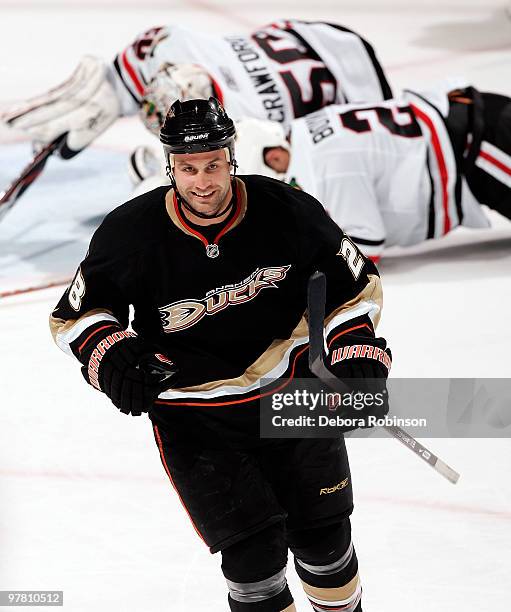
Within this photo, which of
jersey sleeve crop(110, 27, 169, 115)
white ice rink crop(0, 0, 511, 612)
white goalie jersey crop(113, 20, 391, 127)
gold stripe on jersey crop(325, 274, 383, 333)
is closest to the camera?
gold stripe on jersey crop(325, 274, 383, 333)

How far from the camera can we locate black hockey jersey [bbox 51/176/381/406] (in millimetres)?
2111

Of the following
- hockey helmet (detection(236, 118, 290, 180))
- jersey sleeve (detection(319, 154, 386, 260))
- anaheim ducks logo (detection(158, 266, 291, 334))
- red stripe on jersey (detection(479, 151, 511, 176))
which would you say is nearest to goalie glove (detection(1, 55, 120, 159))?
hockey helmet (detection(236, 118, 290, 180))

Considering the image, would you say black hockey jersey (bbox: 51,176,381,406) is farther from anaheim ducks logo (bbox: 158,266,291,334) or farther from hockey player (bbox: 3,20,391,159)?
hockey player (bbox: 3,20,391,159)

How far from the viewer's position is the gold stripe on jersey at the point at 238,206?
2.11m

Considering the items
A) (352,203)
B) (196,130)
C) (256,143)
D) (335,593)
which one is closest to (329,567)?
(335,593)

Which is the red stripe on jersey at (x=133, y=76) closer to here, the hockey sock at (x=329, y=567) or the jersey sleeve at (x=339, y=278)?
the jersey sleeve at (x=339, y=278)

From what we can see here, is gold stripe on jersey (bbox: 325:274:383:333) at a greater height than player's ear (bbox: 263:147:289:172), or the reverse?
gold stripe on jersey (bbox: 325:274:383:333)

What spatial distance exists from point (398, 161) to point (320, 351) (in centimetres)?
237

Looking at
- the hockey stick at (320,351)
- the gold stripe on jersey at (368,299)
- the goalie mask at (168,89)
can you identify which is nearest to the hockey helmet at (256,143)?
the goalie mask at (168,89)

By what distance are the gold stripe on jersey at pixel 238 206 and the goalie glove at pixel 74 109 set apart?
117 inches

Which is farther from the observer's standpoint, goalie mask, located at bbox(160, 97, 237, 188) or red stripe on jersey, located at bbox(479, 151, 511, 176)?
red stripe on jersey, located at bbox(479, 151, 511, 176)

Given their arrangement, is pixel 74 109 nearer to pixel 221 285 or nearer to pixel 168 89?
pixel 168 89

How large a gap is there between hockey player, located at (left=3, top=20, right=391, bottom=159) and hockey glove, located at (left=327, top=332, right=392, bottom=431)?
2739 millimetres

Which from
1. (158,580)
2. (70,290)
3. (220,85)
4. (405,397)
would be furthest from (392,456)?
(220,85)
